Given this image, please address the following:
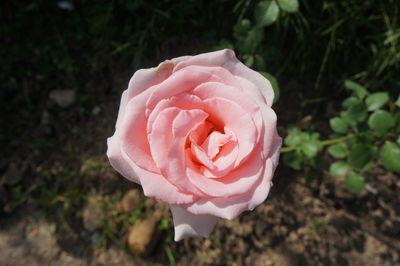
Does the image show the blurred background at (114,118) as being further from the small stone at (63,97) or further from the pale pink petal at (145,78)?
the pale pink petal at (145,78)

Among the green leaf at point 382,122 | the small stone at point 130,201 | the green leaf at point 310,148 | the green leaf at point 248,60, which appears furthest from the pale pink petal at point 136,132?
the small stone at point 130,201

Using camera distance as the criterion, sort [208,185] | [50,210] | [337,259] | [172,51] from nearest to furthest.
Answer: [208,185] < [337,259] < [50,210] < [172,51]

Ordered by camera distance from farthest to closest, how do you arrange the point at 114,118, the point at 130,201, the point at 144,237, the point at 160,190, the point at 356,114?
the point at 114,118 → the point at 130,201 → the point at 144,237 → the point at 356,114 → the point at 160,190

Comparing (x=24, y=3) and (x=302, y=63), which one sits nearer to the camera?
(x=302, y=63)

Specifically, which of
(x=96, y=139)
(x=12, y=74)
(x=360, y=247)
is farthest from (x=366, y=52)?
(x=12, y=74)

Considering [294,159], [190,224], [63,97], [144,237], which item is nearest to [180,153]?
[190,224]

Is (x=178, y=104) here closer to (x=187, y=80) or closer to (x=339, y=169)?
(x=187, y=80)

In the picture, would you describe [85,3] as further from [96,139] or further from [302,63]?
[302,63]
